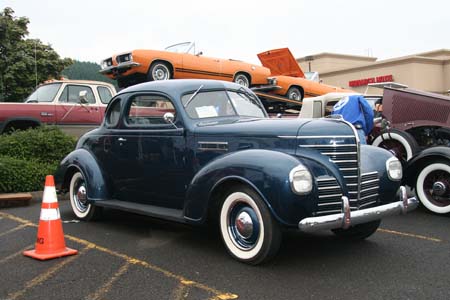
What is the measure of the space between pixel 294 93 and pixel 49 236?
31.6ft

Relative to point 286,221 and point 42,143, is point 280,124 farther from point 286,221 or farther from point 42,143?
point 42,143

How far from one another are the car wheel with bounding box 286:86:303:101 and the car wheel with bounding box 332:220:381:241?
8130mm

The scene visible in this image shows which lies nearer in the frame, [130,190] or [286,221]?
[286,221]

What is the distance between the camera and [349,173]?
4.36 metres

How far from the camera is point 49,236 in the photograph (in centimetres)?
470

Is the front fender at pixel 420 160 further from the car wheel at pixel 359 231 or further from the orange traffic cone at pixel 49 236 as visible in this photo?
the orange traffic cone at pixel 49 236

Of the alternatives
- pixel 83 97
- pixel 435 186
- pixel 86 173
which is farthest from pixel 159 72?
pixel 435 186

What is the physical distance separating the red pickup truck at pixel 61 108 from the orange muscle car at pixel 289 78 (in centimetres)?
484

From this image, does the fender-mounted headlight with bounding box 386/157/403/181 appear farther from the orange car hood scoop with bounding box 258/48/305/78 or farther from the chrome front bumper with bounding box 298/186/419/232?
the orange car hood scoop with bounding box 258/48/305/78

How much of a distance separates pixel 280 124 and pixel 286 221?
1004mm

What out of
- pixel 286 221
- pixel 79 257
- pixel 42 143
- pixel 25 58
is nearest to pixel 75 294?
pixel 79 257

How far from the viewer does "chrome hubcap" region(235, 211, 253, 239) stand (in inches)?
168

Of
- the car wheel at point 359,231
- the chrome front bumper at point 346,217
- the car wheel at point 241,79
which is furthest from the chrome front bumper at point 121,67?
the chrome front bumper at point 346,217

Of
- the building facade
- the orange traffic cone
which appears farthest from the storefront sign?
the orange traffic cone
